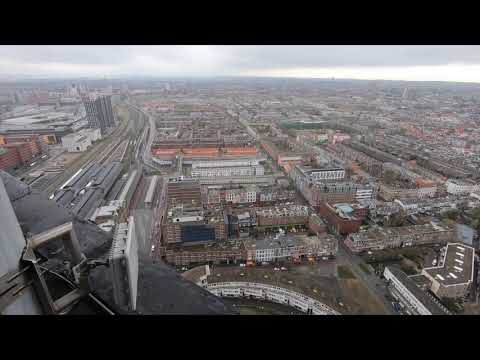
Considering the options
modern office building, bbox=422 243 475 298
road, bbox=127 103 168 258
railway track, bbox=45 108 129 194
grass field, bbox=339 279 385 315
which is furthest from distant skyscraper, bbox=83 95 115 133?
modern office building, bbox=422 243 475 298

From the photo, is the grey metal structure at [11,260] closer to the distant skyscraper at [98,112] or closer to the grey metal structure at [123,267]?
the grey metal structure at [123,267]

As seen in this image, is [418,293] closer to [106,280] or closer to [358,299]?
[358,299]

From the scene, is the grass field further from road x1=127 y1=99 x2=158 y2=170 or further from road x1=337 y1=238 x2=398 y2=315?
road x1=127 y1=99 x2=158 y2=170

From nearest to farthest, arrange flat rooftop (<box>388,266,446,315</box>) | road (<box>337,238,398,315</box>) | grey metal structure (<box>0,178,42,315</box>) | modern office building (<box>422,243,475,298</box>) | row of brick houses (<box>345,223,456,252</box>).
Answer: grey metal structure (<box>0,178,42,315</box>)
flat rooftop (<box>388,266,446,315</box>)
road (<box>337,238,398,315</box>)
modern office building (<box>422,243,475,298</box>)
row of brick houses (<box>345,223,456,252</box>)

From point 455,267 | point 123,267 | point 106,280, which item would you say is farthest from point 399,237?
point 123,267

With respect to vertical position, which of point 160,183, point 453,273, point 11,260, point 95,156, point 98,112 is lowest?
point 453,273

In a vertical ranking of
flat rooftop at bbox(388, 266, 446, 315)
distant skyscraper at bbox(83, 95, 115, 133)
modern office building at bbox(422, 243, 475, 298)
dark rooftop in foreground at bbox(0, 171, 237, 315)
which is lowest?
A: modern office building at bbox(422, 243, 475, 298)
